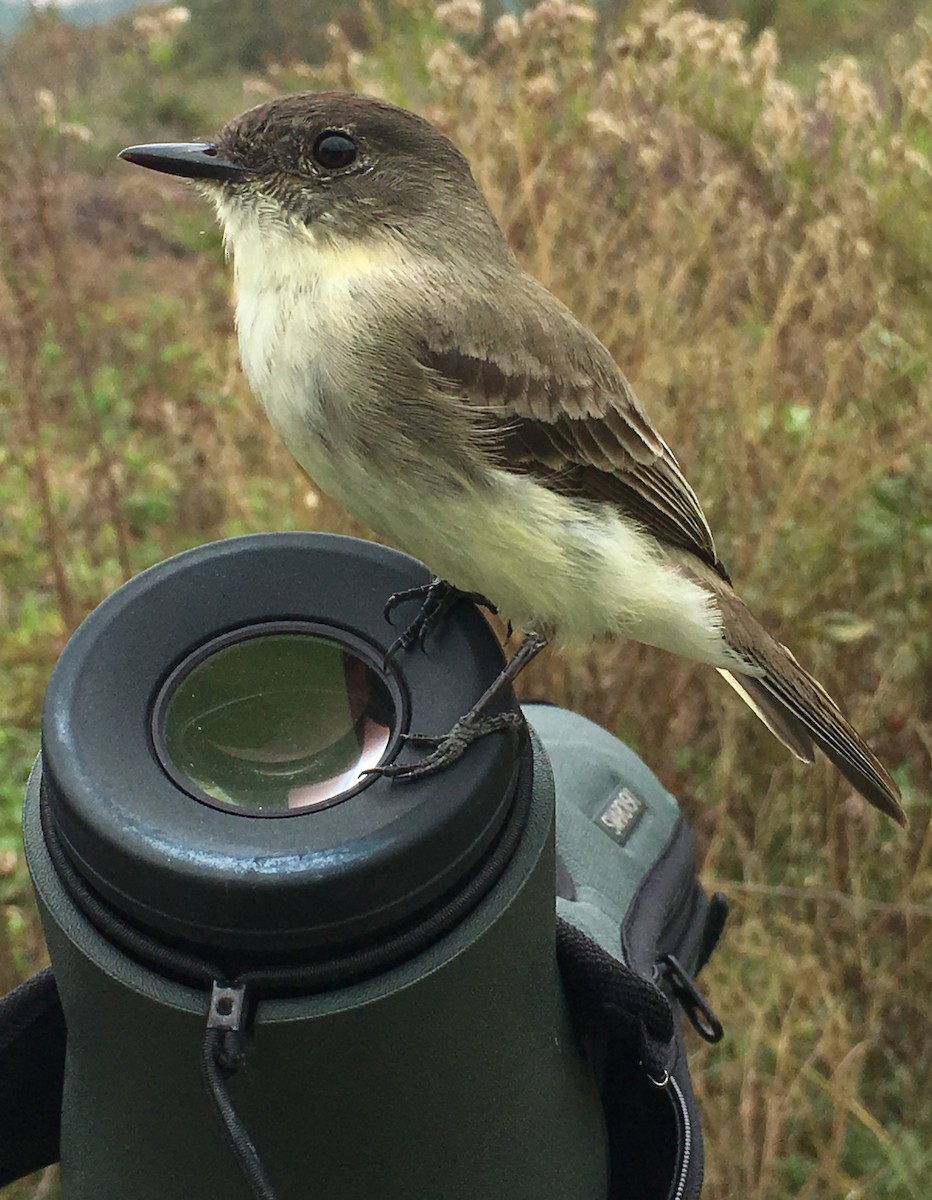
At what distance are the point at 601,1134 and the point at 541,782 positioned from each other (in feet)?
1.53

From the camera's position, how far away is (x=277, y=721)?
1304mm

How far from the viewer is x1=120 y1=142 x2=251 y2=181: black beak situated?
186cm

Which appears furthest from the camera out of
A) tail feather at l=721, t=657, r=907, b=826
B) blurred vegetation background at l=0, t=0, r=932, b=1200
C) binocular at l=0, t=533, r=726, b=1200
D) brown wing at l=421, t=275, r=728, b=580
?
blurred vegetation background at l=0, t=0, r=932, b=1200

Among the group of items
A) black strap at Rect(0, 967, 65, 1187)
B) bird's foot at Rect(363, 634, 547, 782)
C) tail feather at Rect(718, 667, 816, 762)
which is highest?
bird's foot at Rect(363, 634, 547, 782)

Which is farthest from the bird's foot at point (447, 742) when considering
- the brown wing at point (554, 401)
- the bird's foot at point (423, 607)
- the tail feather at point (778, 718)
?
the tail feather at point (778, 718)

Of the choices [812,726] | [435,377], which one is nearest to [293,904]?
[435,377]

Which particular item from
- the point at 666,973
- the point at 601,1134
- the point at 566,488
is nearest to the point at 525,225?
the point at 566,488

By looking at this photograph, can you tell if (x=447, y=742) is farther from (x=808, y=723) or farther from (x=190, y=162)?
(x=808, y=723)

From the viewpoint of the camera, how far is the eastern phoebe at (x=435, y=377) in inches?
67.0

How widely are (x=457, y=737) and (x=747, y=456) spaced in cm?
199

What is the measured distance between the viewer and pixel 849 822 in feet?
9.38

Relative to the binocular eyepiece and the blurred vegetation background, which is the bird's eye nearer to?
the blurred vegetation background

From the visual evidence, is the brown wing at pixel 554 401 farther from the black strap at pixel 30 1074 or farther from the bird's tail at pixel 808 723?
the black strap at pixel 30 1074

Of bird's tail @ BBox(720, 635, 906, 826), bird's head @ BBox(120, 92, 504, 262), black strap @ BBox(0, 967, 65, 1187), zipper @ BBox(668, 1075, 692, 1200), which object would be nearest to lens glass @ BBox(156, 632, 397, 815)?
black strap @ BBox(0, 967, 65, 1187)
